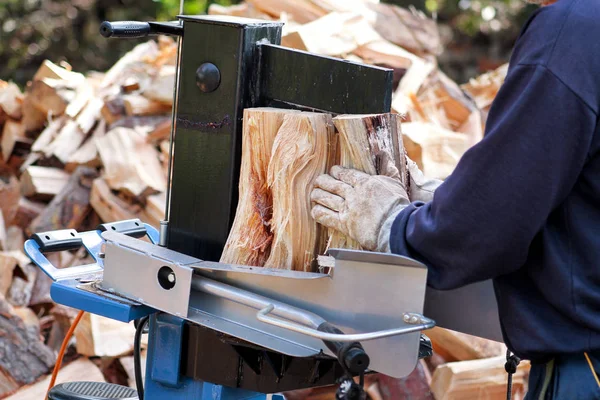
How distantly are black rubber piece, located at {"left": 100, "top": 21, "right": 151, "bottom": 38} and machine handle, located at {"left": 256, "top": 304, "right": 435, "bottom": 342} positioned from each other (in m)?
0.77

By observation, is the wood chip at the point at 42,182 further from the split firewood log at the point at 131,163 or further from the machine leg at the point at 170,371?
the machine leg at the point at 170,371

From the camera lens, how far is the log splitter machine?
1672mm

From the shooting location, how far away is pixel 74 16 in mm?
9164

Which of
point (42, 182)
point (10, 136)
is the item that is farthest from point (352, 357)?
point (10, 136)

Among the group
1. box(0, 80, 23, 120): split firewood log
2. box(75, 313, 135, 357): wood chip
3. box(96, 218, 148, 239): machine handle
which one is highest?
box(0, 80, 23, 120): split firewood log

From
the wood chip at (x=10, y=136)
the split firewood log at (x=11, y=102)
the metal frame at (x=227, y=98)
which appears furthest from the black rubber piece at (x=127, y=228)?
the split firewood log at (x=11, y=102)

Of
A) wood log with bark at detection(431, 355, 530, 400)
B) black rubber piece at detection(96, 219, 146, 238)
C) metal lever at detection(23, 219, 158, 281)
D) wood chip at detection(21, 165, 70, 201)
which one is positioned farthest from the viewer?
wood chip at detection(21, 165, 70, 201)

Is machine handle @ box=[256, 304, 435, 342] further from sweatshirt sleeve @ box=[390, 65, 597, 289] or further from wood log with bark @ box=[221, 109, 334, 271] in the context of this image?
wood log with bark @ box=[221, 109, 334, 271]

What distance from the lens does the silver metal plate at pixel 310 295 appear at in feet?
5.38

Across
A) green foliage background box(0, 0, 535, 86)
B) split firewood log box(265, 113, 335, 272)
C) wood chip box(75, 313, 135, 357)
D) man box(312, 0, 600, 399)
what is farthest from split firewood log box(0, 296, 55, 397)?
green foliage background box(0, 0, 535, 86)

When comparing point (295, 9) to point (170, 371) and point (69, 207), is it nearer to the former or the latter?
point (69, 207)

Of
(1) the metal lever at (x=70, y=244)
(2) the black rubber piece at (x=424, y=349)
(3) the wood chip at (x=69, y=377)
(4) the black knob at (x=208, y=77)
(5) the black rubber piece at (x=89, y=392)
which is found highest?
(4) the black knob at (x=208, y=77)

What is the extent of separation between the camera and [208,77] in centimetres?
194

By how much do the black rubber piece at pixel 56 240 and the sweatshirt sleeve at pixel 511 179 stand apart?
105 cm
